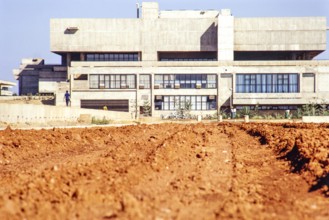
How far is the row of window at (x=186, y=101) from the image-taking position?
74.6 meters

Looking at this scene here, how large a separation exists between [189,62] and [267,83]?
12.3 m

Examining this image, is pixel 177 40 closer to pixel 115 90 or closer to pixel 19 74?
pixel 115 90

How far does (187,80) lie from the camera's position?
75.6 meters

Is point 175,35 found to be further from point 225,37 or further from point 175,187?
point 175,187

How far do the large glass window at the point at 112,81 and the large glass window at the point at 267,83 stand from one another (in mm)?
16341

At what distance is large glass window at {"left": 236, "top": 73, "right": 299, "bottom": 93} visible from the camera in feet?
245

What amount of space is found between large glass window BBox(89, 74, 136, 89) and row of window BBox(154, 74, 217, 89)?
3.86 m

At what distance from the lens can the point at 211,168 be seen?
12.6 metres

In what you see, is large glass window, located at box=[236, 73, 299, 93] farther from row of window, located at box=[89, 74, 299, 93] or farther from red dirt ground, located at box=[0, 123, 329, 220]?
red dirt ground, located at box=[0, 123, 329, 220]

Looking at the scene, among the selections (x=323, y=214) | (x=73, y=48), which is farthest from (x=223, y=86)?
(x=323, y=214)

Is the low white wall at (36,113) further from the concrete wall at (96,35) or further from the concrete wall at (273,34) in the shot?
the concrete wall at (273,34)

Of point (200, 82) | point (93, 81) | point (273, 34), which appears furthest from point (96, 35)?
point (273, 34)

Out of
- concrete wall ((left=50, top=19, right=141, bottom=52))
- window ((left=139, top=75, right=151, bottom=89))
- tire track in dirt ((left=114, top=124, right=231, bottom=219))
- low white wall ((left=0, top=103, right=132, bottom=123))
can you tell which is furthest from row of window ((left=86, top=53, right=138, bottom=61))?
tire track in dirt ((left=114, top=124, right=231, bottom=219))

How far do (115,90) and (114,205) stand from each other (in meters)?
66.9
